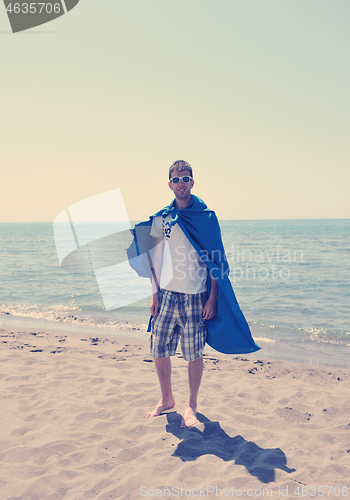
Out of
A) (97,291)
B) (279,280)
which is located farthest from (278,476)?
(279,280)

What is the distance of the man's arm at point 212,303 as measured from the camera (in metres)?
3.03

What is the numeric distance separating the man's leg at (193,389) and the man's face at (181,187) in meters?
1.55

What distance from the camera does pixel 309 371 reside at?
4883mm

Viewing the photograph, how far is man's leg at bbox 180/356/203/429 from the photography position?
314cm

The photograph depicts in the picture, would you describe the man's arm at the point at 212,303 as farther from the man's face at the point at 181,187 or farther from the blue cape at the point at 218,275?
the man's face at the point at 181,187

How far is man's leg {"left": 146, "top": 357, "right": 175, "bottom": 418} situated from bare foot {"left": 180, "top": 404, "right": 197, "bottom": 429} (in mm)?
213

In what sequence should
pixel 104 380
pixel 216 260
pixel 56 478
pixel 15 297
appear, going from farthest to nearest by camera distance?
pixel 15 297 < pixel 104 380 < pixel 216 260 < pixel 56 478

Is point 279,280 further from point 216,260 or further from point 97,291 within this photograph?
point 216,260

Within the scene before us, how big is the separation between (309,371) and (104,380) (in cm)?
295

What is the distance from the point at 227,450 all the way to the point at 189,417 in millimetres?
520
